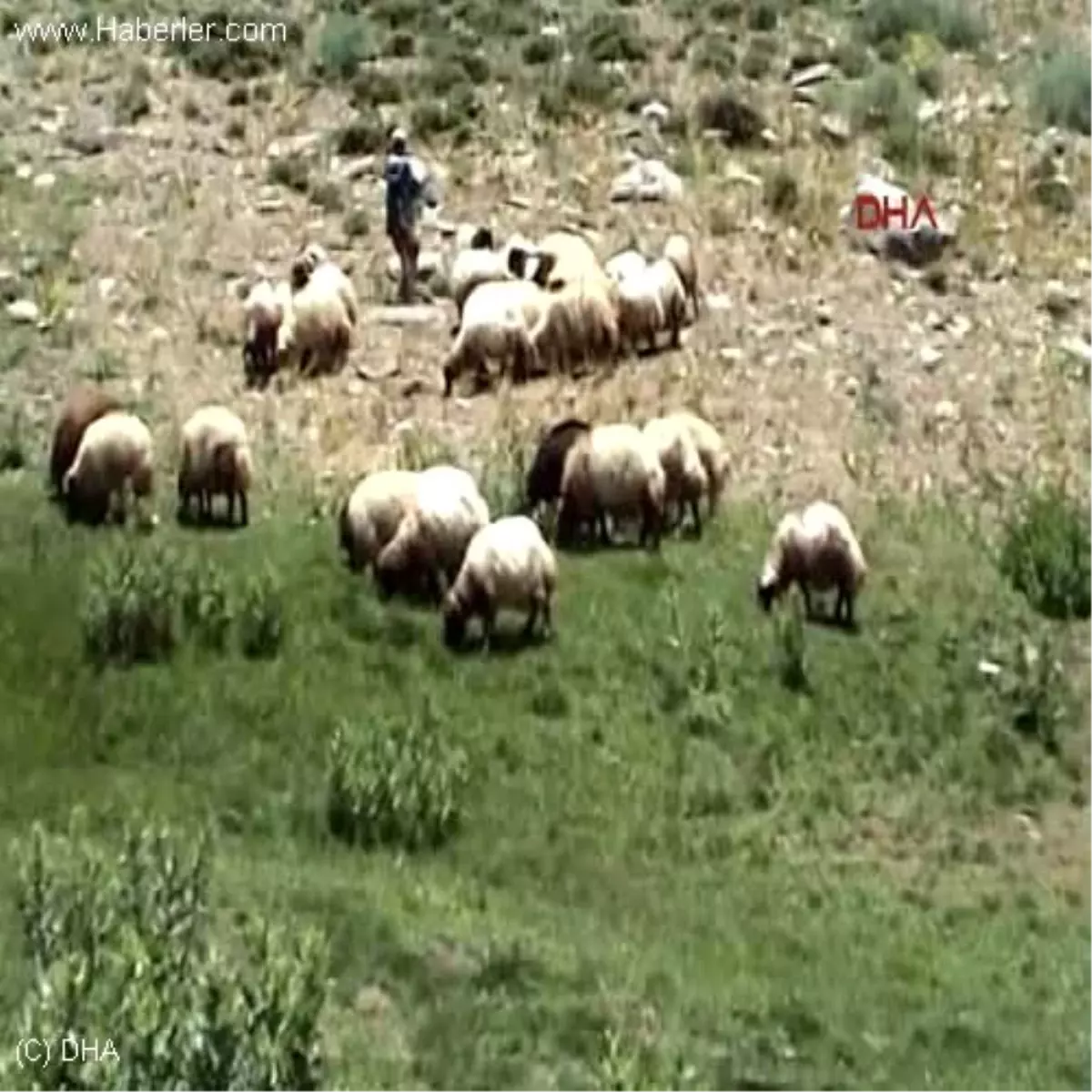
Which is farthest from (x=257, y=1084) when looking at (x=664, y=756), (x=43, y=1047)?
(x=664, y=756)

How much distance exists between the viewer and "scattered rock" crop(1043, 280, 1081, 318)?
21766mm

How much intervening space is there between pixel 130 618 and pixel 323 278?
245 inches

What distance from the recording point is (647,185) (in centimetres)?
2416

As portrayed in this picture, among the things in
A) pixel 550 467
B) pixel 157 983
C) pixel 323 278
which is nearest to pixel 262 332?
pixel 323 278

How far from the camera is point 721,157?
2516 centimetres

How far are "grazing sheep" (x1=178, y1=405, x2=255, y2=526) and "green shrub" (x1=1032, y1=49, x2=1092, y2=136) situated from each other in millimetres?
11773

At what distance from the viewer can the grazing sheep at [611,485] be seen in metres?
17.0

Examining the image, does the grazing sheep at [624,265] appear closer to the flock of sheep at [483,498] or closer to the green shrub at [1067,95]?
the flock of sheep at [483,498]

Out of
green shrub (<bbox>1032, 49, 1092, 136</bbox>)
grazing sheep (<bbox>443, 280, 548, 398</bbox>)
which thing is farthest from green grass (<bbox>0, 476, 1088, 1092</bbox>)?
green shrub (<bbox>1032, 49, 1092, 136</bbox>)

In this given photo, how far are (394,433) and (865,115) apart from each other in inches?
349

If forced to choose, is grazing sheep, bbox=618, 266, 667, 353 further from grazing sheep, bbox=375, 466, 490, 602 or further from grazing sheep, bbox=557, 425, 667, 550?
grazing sheep, bbox=375, 466, 490, 602

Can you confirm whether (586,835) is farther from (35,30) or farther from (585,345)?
(35,30)

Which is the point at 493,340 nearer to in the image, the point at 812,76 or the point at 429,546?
the point at 429,546

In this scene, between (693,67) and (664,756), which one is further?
(693,67)
